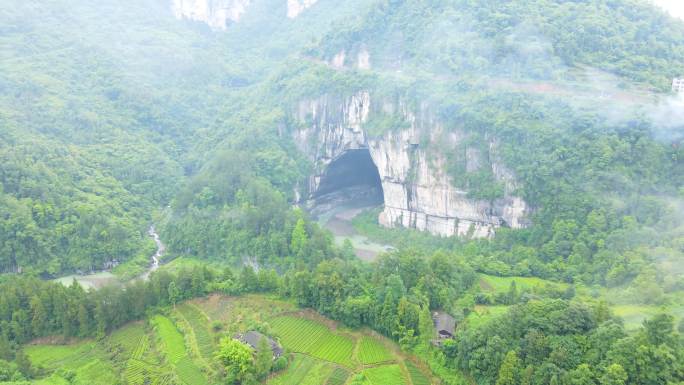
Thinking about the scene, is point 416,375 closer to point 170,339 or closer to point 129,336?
point 170,339

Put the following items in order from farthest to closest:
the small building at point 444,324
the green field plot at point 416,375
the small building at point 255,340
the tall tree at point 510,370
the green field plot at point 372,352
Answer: the small building at point 444,324
the green field plot at point 372,352
the small building at point 255,340
the green field plot at point 416,375
the tall tree at point 510,370

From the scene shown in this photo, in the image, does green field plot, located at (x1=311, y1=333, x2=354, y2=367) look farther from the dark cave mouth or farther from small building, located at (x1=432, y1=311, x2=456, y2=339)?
the dark cave mouth

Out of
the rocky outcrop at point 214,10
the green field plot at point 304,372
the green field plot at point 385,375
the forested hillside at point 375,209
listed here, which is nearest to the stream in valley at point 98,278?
the forested hillside at point 375,209

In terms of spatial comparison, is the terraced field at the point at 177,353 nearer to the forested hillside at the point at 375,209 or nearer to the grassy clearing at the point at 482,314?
the forested hillside at the point at 375,209

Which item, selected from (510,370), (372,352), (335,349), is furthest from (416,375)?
(510,370)

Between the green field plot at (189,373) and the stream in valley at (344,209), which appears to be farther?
the stream in valley at (344,209)
